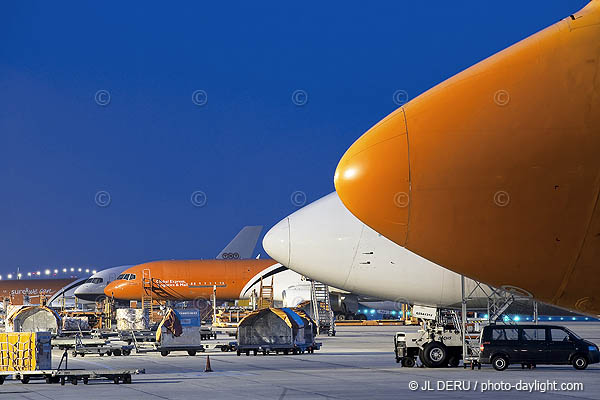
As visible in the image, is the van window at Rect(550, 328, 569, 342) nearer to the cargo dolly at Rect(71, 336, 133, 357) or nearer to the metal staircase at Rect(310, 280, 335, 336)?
the cargo dolly at Rect(71, 336, 133, 357)

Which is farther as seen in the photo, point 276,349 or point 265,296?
point 265,296

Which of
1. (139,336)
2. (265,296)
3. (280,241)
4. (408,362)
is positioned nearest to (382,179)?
(280,241)

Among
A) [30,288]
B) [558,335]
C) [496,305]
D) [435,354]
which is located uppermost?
[30,288]

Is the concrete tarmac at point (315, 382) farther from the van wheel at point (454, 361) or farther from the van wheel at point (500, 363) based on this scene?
the van wheel at point (454, 361)

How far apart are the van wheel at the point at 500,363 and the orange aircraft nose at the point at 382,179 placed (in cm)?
2158

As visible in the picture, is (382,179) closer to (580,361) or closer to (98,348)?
(580,361)

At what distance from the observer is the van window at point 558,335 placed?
28.0 metres

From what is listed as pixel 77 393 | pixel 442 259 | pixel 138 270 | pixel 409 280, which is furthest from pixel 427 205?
pixel 138 270

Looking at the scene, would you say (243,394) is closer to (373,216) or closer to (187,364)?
(187,364)

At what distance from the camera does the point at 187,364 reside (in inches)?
1241

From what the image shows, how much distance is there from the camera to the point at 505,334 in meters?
27.2

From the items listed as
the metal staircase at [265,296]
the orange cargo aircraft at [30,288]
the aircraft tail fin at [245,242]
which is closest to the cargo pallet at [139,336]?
the metal staircase at [265,296]

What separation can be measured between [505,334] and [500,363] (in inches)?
34.6

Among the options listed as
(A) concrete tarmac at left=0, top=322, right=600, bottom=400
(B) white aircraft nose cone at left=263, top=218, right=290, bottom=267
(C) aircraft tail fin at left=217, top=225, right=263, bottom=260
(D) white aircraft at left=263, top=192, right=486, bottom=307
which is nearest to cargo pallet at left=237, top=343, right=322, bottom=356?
(A) concrete tarmac at left=0, top=322, right=600, bottom=400
